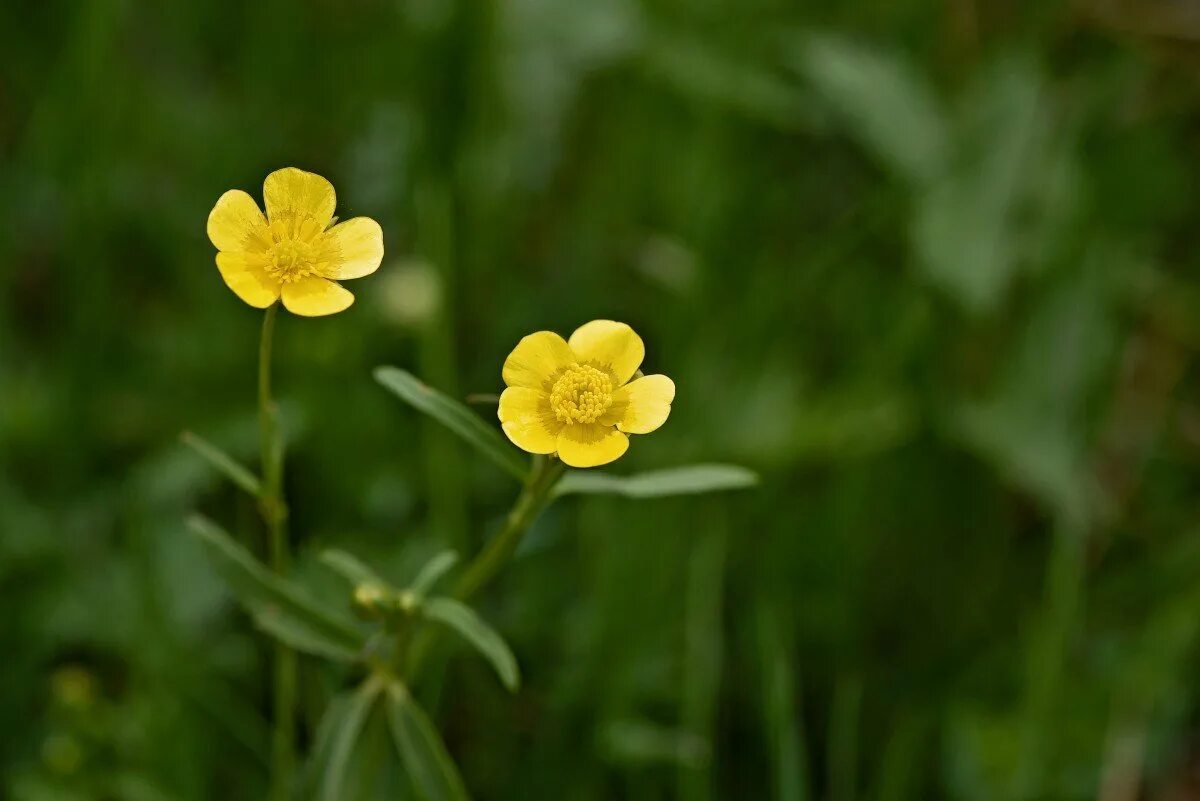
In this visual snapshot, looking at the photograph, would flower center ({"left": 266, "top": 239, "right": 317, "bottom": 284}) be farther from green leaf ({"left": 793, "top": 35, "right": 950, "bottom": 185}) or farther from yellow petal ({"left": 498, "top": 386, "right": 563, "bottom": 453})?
Result: green leaf ({"left": 793, "top": 35, "right": 950, "bottom": 185})

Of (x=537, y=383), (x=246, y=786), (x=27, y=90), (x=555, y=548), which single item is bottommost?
(x=246, y=786)

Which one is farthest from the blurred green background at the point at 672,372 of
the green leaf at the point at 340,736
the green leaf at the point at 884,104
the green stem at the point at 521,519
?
the green stem at the point at 521,519

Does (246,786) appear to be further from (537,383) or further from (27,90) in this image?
(27,90)

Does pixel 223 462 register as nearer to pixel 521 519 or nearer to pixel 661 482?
pixel 521 519

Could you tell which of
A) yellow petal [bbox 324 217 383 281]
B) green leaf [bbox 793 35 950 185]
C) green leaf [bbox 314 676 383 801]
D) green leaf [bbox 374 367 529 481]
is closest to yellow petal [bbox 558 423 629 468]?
green leaf [bbox 374 367 529 481]

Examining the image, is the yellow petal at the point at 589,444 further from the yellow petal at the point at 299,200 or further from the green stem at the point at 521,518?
the yellow petal at the point at 299,200

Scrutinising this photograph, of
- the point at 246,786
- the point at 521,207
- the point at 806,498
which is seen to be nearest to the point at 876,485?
the point at 806,498
